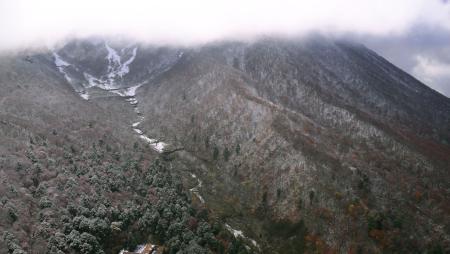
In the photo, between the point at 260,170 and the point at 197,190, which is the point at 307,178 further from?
the point at 197,190

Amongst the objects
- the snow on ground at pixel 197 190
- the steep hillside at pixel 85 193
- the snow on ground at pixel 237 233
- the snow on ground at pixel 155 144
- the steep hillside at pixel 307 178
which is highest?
the steep hillside at pixel 307 178

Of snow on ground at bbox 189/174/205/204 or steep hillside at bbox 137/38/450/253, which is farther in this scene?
snow on ground at bbox 189/174/205/204

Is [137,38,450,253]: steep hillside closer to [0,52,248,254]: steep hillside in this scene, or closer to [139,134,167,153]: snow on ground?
[139,134,167,153]: snow on ground

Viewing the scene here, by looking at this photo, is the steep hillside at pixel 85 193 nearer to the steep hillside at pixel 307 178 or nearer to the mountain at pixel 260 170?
the mountain at pixel 260 170

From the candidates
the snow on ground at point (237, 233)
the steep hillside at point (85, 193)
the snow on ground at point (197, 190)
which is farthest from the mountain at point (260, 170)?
the steep hillside at point (85, 193)

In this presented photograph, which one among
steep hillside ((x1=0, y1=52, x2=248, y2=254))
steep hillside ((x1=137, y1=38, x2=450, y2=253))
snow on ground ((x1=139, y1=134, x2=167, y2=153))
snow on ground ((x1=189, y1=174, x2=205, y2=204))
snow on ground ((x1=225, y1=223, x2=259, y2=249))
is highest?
steep hillside ((x1=137, y1=38, x2=450, y2=253))

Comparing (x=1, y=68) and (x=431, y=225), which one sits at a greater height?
(x=431, y=225)

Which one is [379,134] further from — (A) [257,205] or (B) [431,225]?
(A) [257,205]

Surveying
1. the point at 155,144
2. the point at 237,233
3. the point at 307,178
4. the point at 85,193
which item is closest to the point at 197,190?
the point at 237,233

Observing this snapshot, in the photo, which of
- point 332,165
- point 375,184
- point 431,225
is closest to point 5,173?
point 332,165

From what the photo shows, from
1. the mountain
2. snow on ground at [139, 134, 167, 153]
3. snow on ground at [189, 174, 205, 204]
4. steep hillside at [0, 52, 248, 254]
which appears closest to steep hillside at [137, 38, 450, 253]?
the mountain

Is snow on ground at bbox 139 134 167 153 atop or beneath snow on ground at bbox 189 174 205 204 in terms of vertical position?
beneath
